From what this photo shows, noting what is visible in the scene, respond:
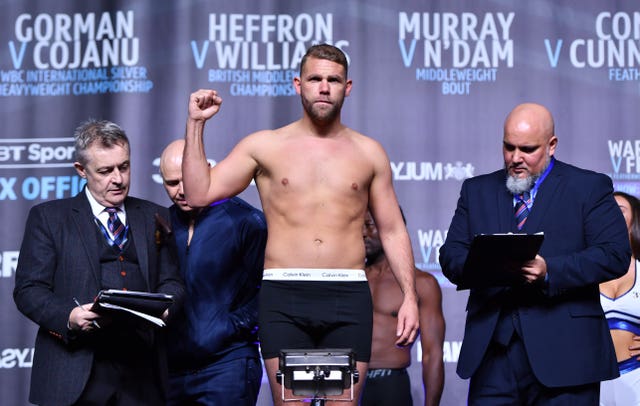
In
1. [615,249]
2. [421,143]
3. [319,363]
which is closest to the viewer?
[319,363]

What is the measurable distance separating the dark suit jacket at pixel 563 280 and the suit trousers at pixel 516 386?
6cm

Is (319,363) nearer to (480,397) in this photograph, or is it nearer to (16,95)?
(480,397)

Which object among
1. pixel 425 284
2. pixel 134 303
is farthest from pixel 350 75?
pixel 134 303

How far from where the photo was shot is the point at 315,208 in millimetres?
3551

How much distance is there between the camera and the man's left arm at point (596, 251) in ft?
11.3

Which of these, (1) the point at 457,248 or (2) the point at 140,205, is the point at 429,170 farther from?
(2) the point at 140,205

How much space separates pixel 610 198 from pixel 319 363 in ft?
4.65

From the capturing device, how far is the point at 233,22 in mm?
5797

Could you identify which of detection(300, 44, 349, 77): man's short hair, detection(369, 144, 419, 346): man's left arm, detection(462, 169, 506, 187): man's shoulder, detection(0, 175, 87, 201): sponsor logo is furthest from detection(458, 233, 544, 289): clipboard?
detection(0, 175, 87, 201): sponsor logo

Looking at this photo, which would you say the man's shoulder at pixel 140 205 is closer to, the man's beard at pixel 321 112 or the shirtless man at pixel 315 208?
the shirtless man at pixel 315 208

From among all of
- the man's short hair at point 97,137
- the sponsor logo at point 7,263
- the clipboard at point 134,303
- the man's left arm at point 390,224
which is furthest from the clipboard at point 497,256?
the sponsor logo at point 7,263

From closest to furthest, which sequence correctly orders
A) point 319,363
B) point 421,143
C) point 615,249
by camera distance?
point 319,363
point 615,249
point 421,143

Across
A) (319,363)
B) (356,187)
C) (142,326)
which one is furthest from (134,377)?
(356,187)

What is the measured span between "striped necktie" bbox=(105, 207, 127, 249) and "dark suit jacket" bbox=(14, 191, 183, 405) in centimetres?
4
